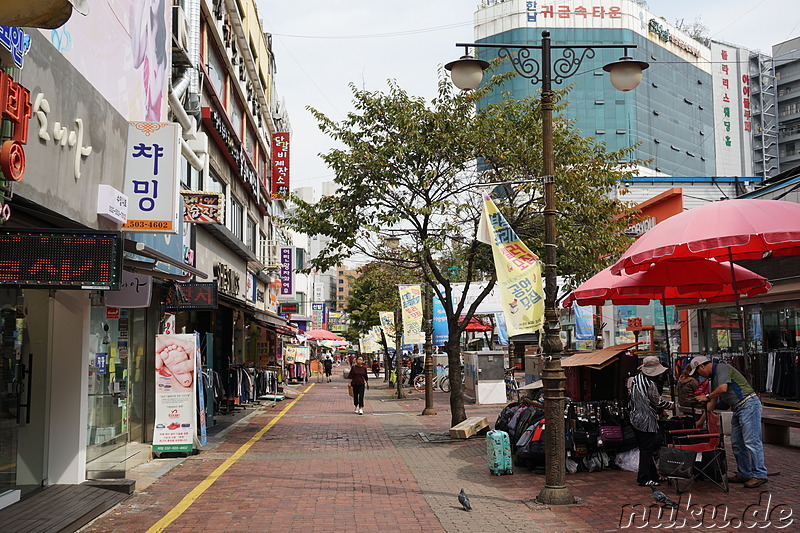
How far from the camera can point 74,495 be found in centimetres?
917

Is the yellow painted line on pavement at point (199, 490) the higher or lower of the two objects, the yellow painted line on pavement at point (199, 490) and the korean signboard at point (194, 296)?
the lower

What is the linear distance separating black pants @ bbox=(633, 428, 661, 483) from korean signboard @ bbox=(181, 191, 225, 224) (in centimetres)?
995

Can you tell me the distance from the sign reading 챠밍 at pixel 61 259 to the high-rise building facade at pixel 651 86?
225ft

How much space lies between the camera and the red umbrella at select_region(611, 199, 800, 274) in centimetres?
966

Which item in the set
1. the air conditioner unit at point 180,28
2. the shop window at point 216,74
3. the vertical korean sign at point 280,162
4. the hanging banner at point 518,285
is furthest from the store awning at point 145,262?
the vertical korean sign at point 280,162

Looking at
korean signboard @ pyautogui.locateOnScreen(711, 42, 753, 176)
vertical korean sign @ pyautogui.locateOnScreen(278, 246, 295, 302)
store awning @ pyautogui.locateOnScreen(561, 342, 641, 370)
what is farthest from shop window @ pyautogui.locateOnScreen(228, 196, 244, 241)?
korean signboard @ pyautogui.locateOnScreen(711, 42, 753, 176)

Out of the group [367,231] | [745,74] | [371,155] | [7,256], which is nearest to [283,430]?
[367,231]

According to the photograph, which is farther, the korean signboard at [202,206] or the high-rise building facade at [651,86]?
the high-rise building facade at [651,86]

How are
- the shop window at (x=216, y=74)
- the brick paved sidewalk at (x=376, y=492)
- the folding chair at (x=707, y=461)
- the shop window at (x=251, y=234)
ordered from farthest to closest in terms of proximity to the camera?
1. the shop window at (x=251, y=234)
2. the shop window at (x=216, y=74)
3. the folding chair at (x=707, y=461)
4. the brick paved sidewalk at (x=376, y=492)

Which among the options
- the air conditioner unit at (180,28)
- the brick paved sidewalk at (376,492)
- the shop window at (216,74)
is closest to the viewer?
the brick paved sidewalk at (376,492)

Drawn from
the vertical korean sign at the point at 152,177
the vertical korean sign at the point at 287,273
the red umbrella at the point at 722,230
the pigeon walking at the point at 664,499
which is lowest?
the pigeon walking at the point at 664,499

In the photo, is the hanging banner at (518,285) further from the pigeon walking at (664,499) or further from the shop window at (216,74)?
the shop window at (216,74)

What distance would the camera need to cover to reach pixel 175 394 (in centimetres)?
1373

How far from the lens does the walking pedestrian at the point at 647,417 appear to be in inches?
396
